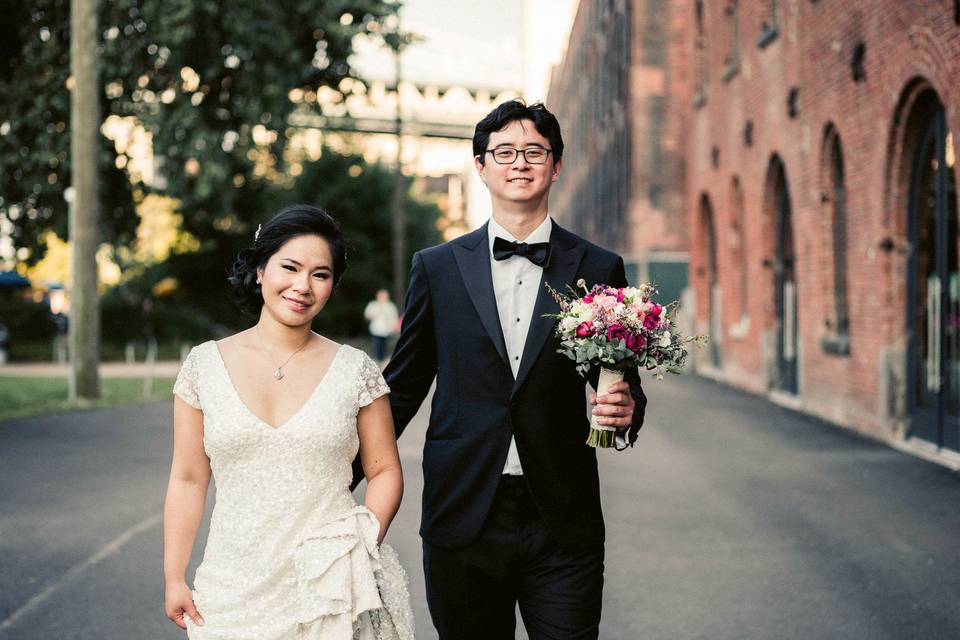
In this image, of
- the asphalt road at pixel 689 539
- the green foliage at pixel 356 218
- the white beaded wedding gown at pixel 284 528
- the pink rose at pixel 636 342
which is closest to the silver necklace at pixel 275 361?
the white beaded wedding gown at pixel 284 528

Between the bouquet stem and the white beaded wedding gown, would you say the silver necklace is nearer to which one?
the white beaded wedding gown

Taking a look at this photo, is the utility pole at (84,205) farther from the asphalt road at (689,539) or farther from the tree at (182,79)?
the asphalt road at (689,539)

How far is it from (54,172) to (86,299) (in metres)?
3.68

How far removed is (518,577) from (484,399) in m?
0.52

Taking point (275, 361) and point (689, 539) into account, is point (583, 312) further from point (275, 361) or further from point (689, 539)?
point (689, 539)

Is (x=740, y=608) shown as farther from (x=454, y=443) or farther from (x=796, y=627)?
(x=454, y=443)

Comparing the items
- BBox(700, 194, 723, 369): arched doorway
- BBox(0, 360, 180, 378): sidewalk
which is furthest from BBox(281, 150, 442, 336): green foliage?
BBox(700, 194, 723, 369): arched doorway

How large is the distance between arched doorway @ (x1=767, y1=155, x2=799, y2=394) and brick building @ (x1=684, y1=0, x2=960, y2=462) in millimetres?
36

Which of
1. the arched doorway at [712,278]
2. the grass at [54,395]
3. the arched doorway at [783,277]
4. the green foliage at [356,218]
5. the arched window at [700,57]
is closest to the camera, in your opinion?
the grass at [54,395]

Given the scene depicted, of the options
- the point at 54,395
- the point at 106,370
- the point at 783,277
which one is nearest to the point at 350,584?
the point at 783,277

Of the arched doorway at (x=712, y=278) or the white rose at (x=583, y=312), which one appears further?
the arched doorway at (x=712, y=278)

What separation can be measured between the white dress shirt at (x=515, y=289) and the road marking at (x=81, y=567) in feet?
11.3

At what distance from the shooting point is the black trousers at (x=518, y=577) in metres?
3.18

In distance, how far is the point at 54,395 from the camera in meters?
18.8
